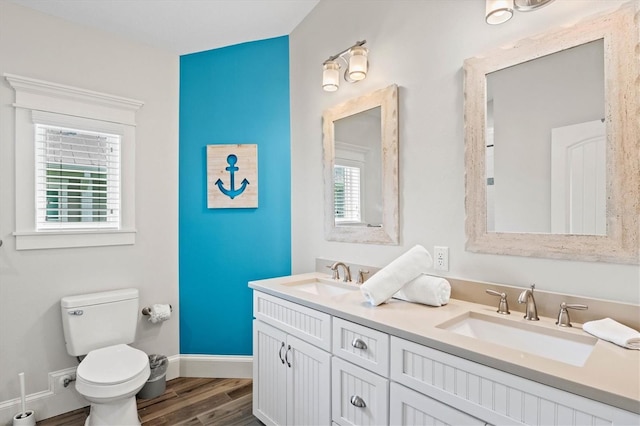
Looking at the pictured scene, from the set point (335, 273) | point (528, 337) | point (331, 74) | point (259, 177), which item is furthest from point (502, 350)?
point (259, 177)

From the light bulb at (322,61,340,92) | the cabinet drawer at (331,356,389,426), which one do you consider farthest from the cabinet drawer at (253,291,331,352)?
the light bulb at (322,61,340,92)

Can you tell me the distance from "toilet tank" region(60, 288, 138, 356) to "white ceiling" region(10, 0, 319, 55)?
1.81 meters

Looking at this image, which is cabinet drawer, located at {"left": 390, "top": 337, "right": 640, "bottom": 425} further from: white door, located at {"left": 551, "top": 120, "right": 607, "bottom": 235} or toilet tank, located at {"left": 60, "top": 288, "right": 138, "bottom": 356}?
toilet tank, located at {"left": 60, "top": 288, "right": 138, "bottom": 356}

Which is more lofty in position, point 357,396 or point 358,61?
point 358,61

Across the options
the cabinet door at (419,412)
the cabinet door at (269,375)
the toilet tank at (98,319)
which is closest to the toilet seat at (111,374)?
the toilet tank at (98,319)

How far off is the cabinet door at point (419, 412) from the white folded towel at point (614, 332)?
18.5 inches

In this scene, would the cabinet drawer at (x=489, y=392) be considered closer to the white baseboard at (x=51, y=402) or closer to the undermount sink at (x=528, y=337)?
the undermount sink at (x=528, y=337)

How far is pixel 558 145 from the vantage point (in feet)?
4.25

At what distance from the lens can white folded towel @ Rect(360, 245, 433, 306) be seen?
1.51 meters

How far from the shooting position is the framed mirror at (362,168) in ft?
6.19

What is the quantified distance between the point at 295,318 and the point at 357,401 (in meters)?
0.49

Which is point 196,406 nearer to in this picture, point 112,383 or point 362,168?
point 112,383

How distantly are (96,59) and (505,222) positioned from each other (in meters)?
2.72

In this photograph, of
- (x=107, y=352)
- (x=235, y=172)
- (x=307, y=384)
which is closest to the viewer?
(x=307, y=384)
